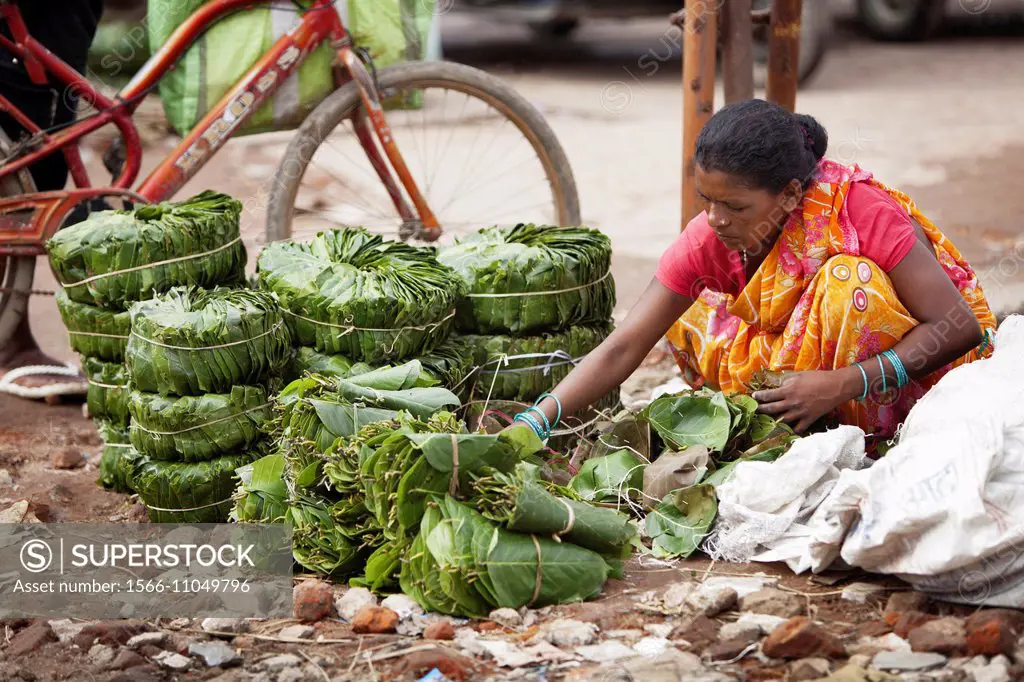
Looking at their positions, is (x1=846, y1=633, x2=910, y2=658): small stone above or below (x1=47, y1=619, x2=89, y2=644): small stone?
above

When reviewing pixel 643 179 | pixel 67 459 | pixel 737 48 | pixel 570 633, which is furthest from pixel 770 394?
pixel 643 179

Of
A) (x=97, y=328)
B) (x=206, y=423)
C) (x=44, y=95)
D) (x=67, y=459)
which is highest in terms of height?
(x=44, y=95)

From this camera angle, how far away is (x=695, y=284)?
9.77ft

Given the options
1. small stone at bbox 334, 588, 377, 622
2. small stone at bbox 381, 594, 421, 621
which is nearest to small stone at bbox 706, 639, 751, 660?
small stone at bbox 381, 594, 421, 621

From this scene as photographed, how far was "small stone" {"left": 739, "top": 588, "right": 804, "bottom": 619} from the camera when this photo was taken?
2.34 metres

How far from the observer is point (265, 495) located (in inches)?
109

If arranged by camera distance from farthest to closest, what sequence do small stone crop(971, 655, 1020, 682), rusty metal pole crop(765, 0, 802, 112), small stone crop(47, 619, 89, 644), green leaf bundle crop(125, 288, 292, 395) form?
rusty metal pole crop(765, 0, 802, 112) < green leaf bundle crop(125, 288, 292, 395) < small stone crop(47, 619, 89, 644) < small stone crop(971, 655, 1020, 682)

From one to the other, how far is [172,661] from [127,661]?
3.4 inches

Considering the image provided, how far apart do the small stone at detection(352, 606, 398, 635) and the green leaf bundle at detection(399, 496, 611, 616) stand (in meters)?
0.08

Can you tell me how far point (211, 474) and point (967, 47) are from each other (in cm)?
1063

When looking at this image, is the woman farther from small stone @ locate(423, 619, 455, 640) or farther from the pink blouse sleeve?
small stone @ locate(423, 619, 455, 640)

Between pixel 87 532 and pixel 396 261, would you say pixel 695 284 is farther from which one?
pixel 87 532

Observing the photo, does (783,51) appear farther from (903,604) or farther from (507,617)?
(507,617)

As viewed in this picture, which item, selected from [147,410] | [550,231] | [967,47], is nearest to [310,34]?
[550,231]
